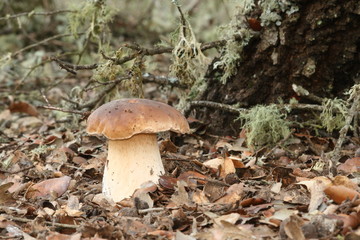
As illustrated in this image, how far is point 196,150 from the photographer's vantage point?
13.1 feet

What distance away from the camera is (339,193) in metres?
2.58

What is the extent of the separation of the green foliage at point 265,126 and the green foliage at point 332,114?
303mm

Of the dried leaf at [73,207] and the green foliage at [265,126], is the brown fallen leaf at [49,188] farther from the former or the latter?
the green foliage at [265,126]

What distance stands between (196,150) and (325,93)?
119 cm

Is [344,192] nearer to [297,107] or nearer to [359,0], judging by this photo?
[297,107]

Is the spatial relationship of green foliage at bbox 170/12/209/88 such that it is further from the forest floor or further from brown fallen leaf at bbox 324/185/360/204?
brown fallen leaf at bbox 324/185/360/204

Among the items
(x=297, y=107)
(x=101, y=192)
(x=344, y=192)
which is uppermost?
(x=297, y=107)

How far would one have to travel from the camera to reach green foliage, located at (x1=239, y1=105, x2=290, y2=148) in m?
3.75

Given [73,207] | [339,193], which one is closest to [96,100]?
[73,207]

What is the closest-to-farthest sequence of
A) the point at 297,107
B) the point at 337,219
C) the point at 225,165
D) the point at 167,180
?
the point at 337,219
the point at 167,180
the point at 225,165
the point at 297,107

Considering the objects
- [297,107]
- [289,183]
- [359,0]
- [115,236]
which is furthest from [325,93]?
[115,236]

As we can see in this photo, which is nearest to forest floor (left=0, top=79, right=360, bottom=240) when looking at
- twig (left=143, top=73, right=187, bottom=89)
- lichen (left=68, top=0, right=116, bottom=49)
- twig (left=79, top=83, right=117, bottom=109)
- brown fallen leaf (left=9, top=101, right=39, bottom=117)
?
twig (left=79, top=83, right=117, bottom=109)

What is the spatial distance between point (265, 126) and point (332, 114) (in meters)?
0.54

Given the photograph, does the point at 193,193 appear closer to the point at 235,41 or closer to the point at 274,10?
the point at 235,41
